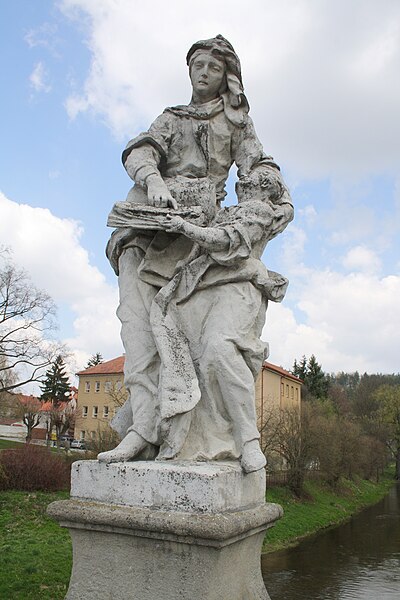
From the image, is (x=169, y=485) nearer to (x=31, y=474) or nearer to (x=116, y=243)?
(x=116, y=243)

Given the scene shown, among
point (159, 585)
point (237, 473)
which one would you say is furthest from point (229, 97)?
point (159, 585)

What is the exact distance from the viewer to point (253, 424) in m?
3.20

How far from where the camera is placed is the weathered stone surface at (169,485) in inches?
107

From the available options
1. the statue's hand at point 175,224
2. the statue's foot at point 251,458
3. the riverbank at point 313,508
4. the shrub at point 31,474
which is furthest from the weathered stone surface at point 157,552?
the shrub at point 31,474

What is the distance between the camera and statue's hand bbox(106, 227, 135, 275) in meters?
3.66

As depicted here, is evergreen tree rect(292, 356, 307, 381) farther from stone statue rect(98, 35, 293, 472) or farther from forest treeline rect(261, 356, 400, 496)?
stone statue rect(98, 35, 293, 472)

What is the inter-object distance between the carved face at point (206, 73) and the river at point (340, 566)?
32.4ft

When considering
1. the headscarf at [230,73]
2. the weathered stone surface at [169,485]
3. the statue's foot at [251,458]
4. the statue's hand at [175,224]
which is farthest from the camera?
the headscarf at [230,73]

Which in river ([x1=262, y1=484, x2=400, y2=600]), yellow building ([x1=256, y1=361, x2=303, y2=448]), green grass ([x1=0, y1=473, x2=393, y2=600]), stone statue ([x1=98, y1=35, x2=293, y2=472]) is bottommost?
river ([x1=262, y1=484, x2=400, y2=600])

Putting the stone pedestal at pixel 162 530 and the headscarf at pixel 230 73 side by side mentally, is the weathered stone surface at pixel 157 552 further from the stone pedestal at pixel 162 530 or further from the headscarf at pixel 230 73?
the headscarf at pixel 230 73

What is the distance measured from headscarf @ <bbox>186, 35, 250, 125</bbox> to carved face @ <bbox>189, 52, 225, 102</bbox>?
0.12 feet

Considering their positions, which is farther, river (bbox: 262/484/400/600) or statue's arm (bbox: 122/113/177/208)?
river (bbox: 262/484/400/600)

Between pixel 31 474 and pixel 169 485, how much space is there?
17.2 m

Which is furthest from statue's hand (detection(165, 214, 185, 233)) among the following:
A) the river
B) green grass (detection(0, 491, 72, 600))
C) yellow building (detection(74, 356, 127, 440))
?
yellow building (detection(74, 356, 127, 440))
